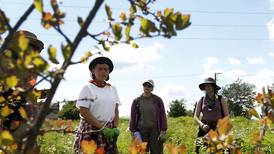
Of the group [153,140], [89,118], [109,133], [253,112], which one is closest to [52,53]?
[253,112]

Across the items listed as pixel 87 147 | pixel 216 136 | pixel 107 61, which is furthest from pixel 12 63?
pixel 107 61

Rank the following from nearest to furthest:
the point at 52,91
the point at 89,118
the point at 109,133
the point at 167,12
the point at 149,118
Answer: the point at 52,91 < the point at 167,12 < the point at 109,133 < the point at 89,118 < the point at 149,118

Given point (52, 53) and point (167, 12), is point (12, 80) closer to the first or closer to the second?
point (52, 53)

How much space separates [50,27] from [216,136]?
0.49 metres

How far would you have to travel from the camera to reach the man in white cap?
18.0ft

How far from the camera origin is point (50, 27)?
926mm

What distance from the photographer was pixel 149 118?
5.53 m

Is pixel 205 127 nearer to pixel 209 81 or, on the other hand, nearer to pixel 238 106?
pixel 209 81

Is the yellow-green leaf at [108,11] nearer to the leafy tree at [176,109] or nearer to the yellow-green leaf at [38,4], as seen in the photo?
the yellow-green leaf at [38,4]

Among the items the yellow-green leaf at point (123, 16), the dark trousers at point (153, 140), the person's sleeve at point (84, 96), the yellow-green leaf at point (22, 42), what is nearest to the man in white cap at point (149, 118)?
the dark trousers at point (153, 140)

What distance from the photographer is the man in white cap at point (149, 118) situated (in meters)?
5.50

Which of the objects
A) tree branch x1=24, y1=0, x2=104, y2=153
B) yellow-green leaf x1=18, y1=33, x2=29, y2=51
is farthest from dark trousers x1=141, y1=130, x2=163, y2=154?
yellow-green leaf x1=18, y1=33, x2=29, y2=51

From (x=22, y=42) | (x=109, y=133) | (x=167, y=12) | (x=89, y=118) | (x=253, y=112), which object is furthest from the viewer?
(x=89, y=118)

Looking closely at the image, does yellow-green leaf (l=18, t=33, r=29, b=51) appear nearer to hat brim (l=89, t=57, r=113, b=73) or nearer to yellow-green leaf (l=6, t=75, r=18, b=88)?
yellow-green leaf (l=6, t=75, r=18, b=88)
